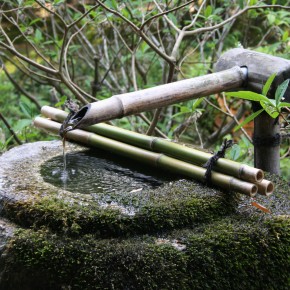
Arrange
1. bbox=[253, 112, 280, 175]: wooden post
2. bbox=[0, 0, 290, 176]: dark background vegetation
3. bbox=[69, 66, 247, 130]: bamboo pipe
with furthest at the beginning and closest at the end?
bbox=[0, 0, 290, 176]: dark background vegetation, bbox=[253, 112, 280, 175]: wooden post, bbox=[69, 66, 247, 130]: bamboo pipe

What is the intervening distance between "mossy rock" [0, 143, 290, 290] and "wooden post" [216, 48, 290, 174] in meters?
0.64

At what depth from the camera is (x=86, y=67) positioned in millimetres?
6582

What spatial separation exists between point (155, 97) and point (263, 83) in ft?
2.04

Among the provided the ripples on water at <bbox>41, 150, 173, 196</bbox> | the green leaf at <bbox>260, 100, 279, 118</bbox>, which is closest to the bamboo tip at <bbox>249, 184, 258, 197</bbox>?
the green leaf at <bbox>260, 100, 279, 118</bbox>

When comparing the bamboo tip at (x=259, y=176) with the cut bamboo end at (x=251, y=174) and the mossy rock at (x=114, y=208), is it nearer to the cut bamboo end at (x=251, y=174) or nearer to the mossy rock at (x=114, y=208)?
the cut bamboo end at (x=251, y=174)

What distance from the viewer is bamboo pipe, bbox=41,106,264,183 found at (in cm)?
219

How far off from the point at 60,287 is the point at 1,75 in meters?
4.69

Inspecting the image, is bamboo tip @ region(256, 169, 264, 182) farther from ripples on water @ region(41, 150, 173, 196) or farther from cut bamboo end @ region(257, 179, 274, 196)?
ripples on water @ region(41, 150, 173, 196)

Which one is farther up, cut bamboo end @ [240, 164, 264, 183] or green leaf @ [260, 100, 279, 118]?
green leaf @ [260, 100, 279, 118]

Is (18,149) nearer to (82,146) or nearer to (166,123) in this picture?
(82,146)

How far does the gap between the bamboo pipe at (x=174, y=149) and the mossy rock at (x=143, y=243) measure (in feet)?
0.41

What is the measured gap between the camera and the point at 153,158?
257 centimetres

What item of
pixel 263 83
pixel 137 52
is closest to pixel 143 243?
pixel 263 83

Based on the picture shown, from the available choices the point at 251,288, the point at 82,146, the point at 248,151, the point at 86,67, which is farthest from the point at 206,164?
the point at 86,67
